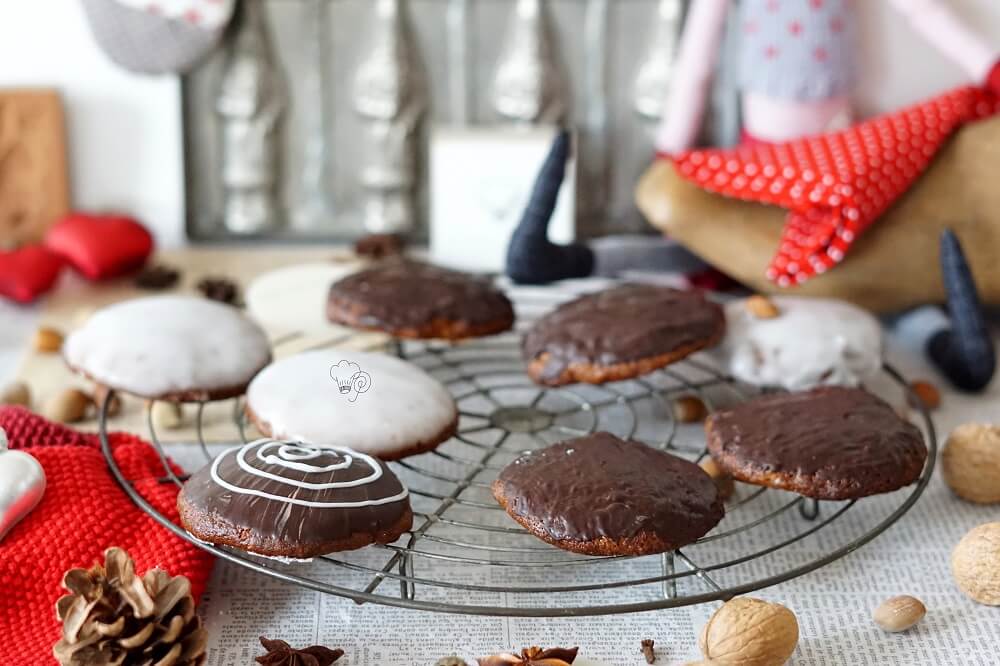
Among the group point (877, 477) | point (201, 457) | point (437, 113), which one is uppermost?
point (437, 113)

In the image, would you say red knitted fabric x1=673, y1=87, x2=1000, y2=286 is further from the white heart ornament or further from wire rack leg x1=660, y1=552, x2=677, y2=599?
the white heart ornament

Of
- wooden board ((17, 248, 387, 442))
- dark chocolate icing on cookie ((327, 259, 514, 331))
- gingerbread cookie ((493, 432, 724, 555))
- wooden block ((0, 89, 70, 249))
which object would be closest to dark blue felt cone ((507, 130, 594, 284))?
dark chocolate icing on cookie ((327, 259, 514, 331))

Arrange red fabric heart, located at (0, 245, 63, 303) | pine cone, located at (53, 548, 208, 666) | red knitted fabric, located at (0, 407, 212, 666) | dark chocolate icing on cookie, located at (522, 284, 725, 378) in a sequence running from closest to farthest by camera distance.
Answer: pine cone, located at (53, 548, 208, 666)
red knitted fabric, located at (0, 407, 212, 666)
dark chocolate icing on cookie, located at (522, 284, 725, 378)
red fabric heart, located at (0, 245, 63, 303)

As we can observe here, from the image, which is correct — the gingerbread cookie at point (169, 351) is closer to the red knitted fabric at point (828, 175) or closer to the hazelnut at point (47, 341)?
the hazelnut at point (47, 341)

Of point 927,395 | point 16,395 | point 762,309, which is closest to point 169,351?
point 16,395

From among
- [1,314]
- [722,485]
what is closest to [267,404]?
[722,485]

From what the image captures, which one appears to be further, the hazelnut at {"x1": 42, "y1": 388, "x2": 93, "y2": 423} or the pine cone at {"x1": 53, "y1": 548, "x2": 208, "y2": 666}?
the hazelnut at {"x1": 42, "y1": 388, "x2": 93, "y2": 423}

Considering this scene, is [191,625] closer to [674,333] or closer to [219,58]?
[674,333]
